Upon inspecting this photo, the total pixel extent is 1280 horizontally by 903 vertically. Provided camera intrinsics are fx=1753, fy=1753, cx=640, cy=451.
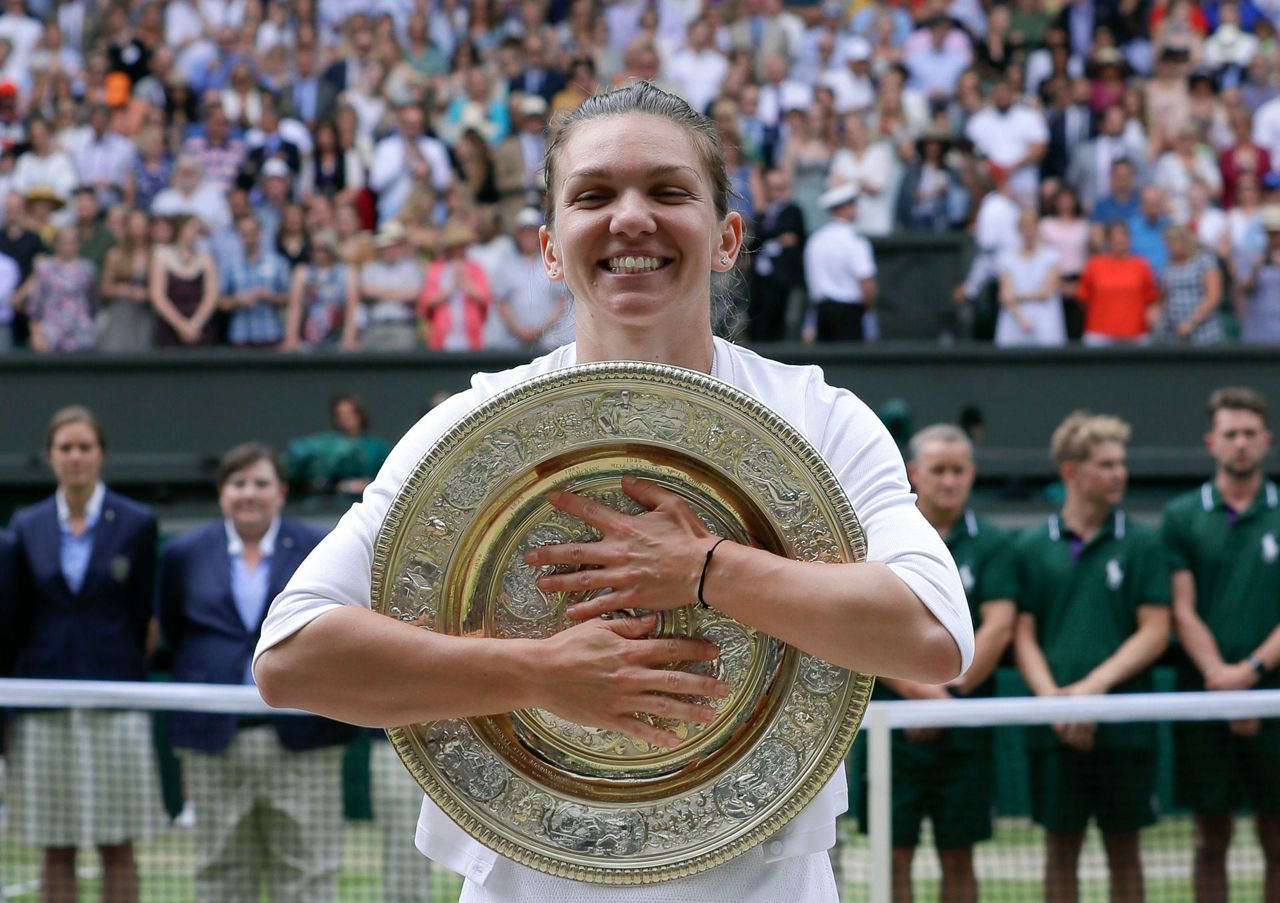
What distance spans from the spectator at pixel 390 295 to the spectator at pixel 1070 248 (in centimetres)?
438

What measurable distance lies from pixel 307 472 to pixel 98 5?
6980mm

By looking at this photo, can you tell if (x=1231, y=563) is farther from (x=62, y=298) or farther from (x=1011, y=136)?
(x=62, y=298)

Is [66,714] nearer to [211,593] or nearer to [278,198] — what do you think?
[211,593]

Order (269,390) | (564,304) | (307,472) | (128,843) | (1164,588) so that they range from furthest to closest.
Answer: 1. (269,390)
2. (307,472)
3. (1164,588)
4. (128,843)
5. (564,304)

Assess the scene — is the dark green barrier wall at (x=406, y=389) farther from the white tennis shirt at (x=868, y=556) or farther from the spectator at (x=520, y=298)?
the white tennis shirt at (x=868, y=556)

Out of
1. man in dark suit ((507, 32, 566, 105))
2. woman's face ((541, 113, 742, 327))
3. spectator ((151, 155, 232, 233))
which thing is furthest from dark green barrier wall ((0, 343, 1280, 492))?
woman's face ((541, 113, 742, 327))

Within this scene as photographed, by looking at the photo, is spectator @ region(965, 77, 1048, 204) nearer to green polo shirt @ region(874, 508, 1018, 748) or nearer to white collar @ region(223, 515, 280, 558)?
green polo shirt @ region(874, 508, 1018, 748)

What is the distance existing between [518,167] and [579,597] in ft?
36.7

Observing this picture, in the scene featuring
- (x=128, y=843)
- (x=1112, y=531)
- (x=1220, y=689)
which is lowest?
(x=128, y=843)

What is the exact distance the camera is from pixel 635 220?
2080mm

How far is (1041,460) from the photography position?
10992 millimetres

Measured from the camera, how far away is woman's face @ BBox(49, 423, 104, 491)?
7078mm

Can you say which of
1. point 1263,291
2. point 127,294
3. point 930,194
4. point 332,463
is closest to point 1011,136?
point 930,194

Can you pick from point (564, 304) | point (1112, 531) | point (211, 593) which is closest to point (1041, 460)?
point (1112, 531)
